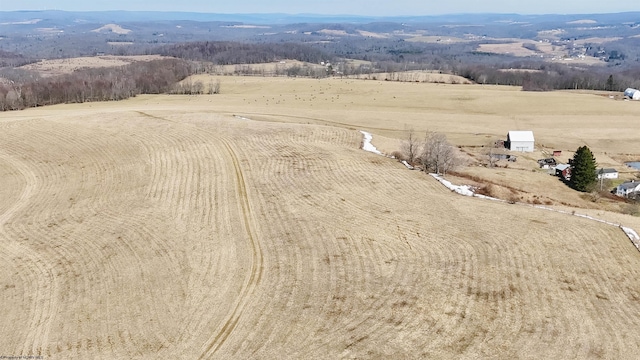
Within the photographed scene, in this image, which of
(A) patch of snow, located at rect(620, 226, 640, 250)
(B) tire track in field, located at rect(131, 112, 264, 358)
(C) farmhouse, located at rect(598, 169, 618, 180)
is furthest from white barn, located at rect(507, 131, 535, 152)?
(B) tire track in field, located at rect(131, 112, 264, 358)

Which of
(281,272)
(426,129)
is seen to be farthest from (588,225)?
(426,129)

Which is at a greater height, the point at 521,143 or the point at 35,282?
the point at 35,282

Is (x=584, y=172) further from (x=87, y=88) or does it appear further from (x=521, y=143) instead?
(x=87, y=88)

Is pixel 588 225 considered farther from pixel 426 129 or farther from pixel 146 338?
pixel 426 129

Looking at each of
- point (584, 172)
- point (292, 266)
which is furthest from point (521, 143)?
point (292, 266)

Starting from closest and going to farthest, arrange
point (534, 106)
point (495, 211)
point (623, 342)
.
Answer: point (623, 342), point (495, 211), point (534, 106)

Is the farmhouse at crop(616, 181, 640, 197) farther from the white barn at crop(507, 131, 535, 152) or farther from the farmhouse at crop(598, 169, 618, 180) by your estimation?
the white barn at crop(507, 131, 535, 152)

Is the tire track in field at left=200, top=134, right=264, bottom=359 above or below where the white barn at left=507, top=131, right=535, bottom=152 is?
above
